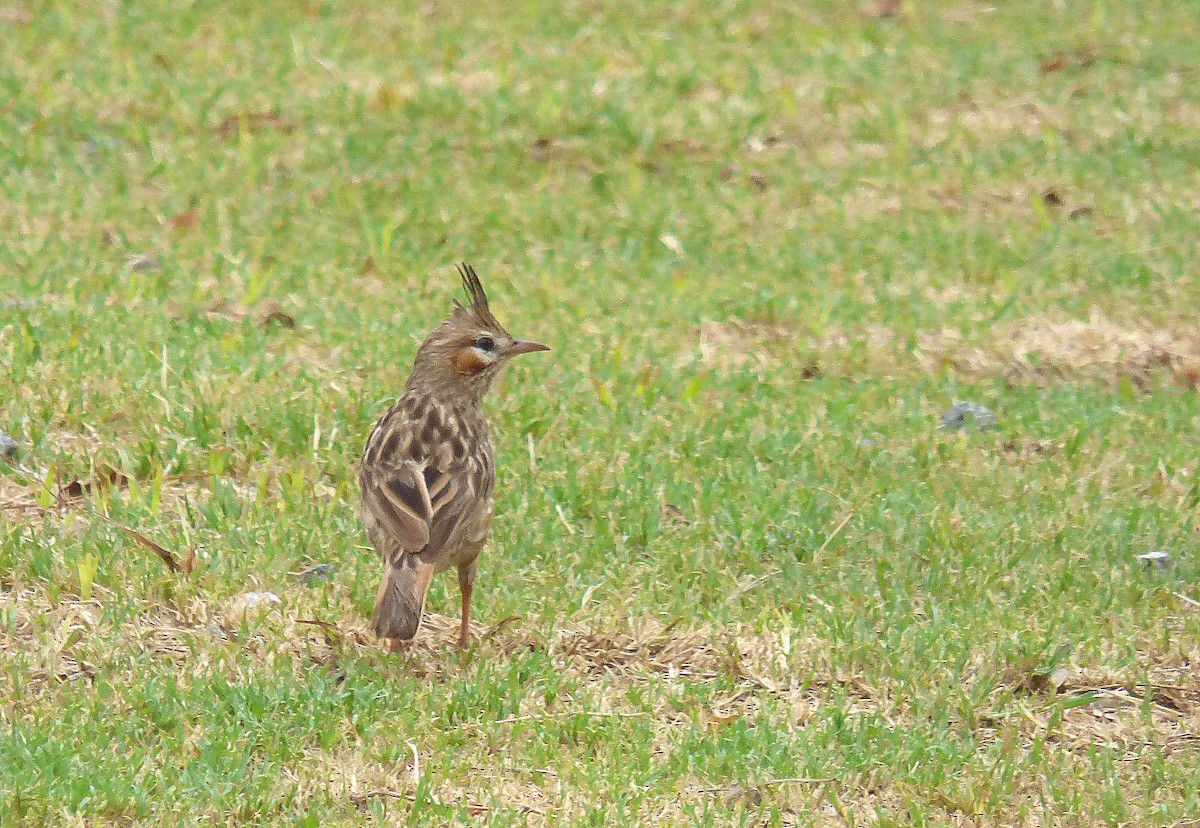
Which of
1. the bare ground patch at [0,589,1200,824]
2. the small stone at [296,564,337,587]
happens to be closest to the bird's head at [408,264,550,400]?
the small stone at [296,564,337,587]

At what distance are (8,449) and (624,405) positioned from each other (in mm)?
2847

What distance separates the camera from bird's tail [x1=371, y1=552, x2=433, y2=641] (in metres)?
5.47

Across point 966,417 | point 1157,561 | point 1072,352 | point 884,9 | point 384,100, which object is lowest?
point 1072,352

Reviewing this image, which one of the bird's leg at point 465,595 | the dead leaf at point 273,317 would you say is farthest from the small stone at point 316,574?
the dead leaf at point 273,317

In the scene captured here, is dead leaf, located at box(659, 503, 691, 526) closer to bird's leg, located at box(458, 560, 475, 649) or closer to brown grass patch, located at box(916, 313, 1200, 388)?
bird's leg, located at box(458, 560, 475, 649)

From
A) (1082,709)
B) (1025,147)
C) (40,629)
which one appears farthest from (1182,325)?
(40,629)

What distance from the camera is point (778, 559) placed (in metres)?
6.89

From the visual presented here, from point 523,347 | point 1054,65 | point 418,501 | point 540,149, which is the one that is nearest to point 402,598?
point 418,501

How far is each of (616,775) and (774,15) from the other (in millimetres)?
10498

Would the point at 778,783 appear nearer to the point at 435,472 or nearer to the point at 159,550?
the point at 435,472

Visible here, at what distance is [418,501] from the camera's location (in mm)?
5855

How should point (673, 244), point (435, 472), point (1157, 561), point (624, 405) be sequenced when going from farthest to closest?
1. point (673, 244)
2. point (624, 405)
3. point (1157, 561)
4. point (435, 472)

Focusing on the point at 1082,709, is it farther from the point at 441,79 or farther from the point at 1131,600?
the point at 441,79

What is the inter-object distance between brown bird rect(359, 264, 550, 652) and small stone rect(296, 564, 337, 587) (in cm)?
50
